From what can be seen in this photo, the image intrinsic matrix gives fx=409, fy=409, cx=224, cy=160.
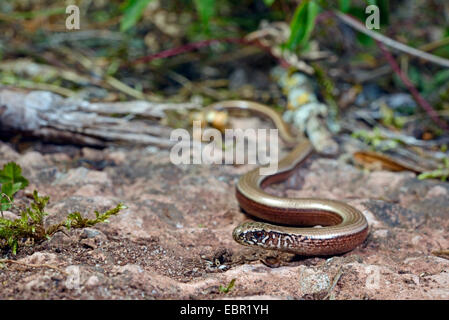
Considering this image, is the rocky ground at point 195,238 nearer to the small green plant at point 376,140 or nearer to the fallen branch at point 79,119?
the fallen branch at point 79,119

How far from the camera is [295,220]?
2.53 metres

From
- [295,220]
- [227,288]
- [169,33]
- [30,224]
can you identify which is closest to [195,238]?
[227,288]

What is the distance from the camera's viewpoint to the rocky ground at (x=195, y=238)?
170 centimetres

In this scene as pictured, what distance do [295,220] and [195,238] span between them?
2.24ft

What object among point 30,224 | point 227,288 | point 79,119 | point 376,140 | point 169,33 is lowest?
point 227,288

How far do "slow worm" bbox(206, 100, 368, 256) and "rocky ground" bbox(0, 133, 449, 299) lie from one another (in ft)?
0.21

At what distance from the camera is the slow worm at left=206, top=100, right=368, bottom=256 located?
7.00ft

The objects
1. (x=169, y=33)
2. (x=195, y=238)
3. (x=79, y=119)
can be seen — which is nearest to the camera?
(x=195, y=238)

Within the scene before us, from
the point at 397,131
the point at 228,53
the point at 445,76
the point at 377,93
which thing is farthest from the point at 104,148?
the point at 445,76

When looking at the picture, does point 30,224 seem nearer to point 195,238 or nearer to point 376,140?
point 195,238

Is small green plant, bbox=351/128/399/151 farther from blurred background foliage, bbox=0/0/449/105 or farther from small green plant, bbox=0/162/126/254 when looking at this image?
small green plant, bbox=0/162/126/254

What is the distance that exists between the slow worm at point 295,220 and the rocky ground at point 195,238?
0.06 m

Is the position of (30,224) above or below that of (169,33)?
below

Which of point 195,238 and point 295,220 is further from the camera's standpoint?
point 295,220
